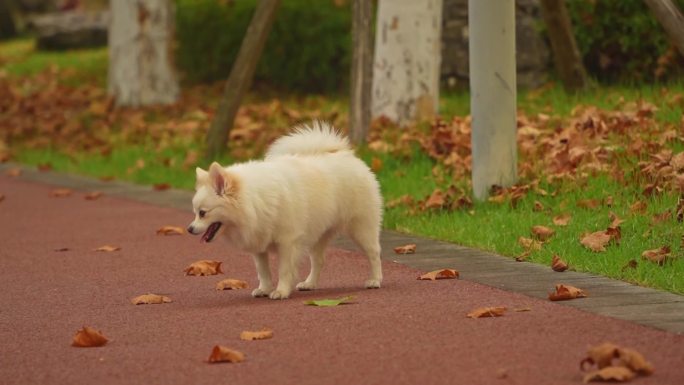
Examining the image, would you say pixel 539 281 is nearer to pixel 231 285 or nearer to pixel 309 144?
pixel 309 144

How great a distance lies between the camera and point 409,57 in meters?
15.0

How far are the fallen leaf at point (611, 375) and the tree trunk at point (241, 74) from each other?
9436 mm

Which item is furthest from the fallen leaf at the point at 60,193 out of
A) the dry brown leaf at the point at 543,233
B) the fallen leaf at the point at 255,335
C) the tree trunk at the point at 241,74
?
the fallen leaf at the point at 255,335

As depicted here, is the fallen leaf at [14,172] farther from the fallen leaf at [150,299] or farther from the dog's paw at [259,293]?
the dog's paw at [259,293]

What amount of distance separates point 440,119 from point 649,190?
178 inches

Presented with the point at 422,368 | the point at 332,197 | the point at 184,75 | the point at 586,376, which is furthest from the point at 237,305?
the point at 184,75

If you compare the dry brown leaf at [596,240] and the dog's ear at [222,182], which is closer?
the dog's ear at [222,182]

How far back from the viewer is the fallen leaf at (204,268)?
9.37 metres

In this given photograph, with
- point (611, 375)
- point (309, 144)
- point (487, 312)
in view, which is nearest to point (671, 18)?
point (309, 144)

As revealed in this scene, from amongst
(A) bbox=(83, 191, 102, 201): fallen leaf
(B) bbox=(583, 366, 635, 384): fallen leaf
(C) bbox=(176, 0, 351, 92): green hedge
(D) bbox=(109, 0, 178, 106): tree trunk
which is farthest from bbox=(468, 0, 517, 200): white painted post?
(D) bbox=(109, 0, 178, 106): tree trunk

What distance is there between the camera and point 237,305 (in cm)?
794

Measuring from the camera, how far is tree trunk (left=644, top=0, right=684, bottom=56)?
9477mm

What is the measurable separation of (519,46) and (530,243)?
8737mm

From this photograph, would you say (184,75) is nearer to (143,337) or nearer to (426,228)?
(426,228)
